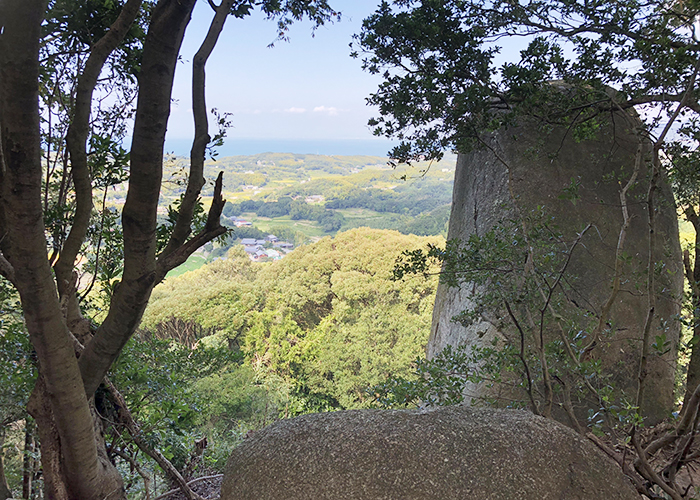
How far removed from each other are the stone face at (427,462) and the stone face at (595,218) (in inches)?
99.9

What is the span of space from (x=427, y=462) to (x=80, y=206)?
224 cm

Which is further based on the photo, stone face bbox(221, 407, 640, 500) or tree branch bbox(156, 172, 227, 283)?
tree branch bbox(156, 172, 227, 283)

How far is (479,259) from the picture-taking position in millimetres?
2986

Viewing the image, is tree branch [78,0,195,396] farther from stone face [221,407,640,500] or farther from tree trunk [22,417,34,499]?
tree trunk [22,417,34,499]

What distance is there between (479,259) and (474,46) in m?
1.80

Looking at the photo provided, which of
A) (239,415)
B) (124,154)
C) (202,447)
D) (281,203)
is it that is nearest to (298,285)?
(239,415)

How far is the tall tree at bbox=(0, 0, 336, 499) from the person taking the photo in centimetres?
169

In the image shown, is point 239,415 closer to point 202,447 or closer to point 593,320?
point 202,447

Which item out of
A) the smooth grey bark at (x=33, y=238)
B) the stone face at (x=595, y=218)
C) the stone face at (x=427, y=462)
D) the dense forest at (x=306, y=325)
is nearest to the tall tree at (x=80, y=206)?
the smooth grey bark at (x=33, y=238)

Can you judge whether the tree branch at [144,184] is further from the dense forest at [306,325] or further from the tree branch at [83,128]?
the dense forest at [306,325]

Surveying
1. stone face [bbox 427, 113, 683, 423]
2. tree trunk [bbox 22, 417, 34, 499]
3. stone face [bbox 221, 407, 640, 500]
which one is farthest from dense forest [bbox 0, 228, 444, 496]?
stone face [bbox 221, 407, 640, 500]

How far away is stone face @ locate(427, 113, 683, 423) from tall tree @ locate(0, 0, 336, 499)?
3216 mm

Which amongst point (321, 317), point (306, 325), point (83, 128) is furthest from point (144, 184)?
point (306, 325)

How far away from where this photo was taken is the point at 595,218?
5.20 m
